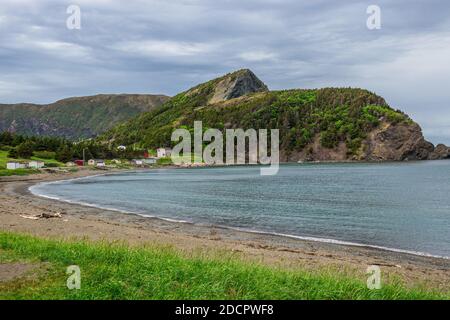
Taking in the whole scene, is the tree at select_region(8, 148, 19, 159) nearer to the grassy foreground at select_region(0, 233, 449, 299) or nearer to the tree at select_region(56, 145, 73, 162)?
the tree at select_region(56, 145, 73, 162)

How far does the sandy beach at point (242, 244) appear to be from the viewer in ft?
68.8

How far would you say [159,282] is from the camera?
11430 millimetres

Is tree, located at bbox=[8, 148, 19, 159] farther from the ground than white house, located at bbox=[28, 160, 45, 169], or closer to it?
farther from the ground

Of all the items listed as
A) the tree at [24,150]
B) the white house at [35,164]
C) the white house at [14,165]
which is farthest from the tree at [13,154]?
the white house at [14,165]

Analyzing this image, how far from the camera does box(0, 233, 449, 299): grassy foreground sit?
10.7 m

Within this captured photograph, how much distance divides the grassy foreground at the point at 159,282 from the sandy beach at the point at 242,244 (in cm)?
601

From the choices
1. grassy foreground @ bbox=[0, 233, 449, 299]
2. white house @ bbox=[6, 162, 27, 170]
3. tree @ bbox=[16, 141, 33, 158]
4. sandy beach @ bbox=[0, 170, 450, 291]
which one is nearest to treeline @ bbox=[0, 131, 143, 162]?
tree @ bbox=[16, 141, 33, 158]

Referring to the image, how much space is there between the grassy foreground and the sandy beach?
601 centimetres

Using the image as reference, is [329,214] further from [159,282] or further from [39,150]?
[39,150]

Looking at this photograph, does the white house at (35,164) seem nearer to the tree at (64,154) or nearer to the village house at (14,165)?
the village house at (14,165)

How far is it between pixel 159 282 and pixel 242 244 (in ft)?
55.6
